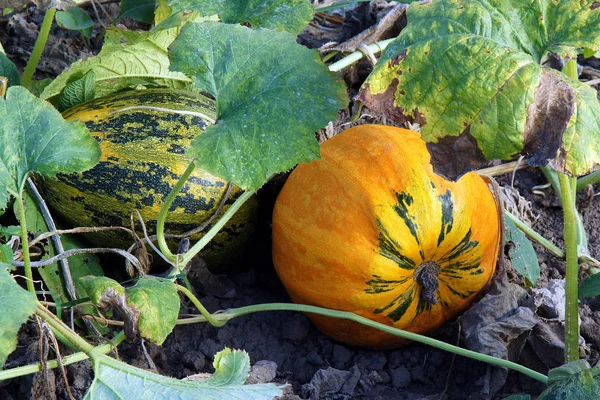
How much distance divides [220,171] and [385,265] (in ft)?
1.95

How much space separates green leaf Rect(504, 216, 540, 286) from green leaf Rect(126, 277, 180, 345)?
118 centimetres

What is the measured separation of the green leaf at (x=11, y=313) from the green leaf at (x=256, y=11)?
44.2 inches

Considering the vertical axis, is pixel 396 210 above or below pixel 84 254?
above

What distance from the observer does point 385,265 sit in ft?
7.13

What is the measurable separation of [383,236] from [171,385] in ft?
2.49

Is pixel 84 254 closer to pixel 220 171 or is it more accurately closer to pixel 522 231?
pixel 220 171

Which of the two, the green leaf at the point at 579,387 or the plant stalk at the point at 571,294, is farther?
the plant stalk at the point at 571,294

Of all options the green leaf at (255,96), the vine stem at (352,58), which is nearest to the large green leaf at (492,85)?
the green leaf at (255,96)

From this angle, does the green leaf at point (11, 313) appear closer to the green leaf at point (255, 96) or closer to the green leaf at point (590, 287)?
the green leaf at point (255, 96)

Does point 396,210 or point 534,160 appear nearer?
point 534,160

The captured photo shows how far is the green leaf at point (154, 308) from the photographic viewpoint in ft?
5.72

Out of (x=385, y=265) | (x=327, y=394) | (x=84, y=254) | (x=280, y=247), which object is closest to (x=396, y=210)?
(x=385, y=265)

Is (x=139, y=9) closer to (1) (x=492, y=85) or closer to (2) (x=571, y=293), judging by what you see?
(1) (x=492, y=85)

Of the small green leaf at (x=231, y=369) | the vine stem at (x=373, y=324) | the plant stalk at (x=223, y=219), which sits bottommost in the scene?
the vine stem at (x=373, y=324)
